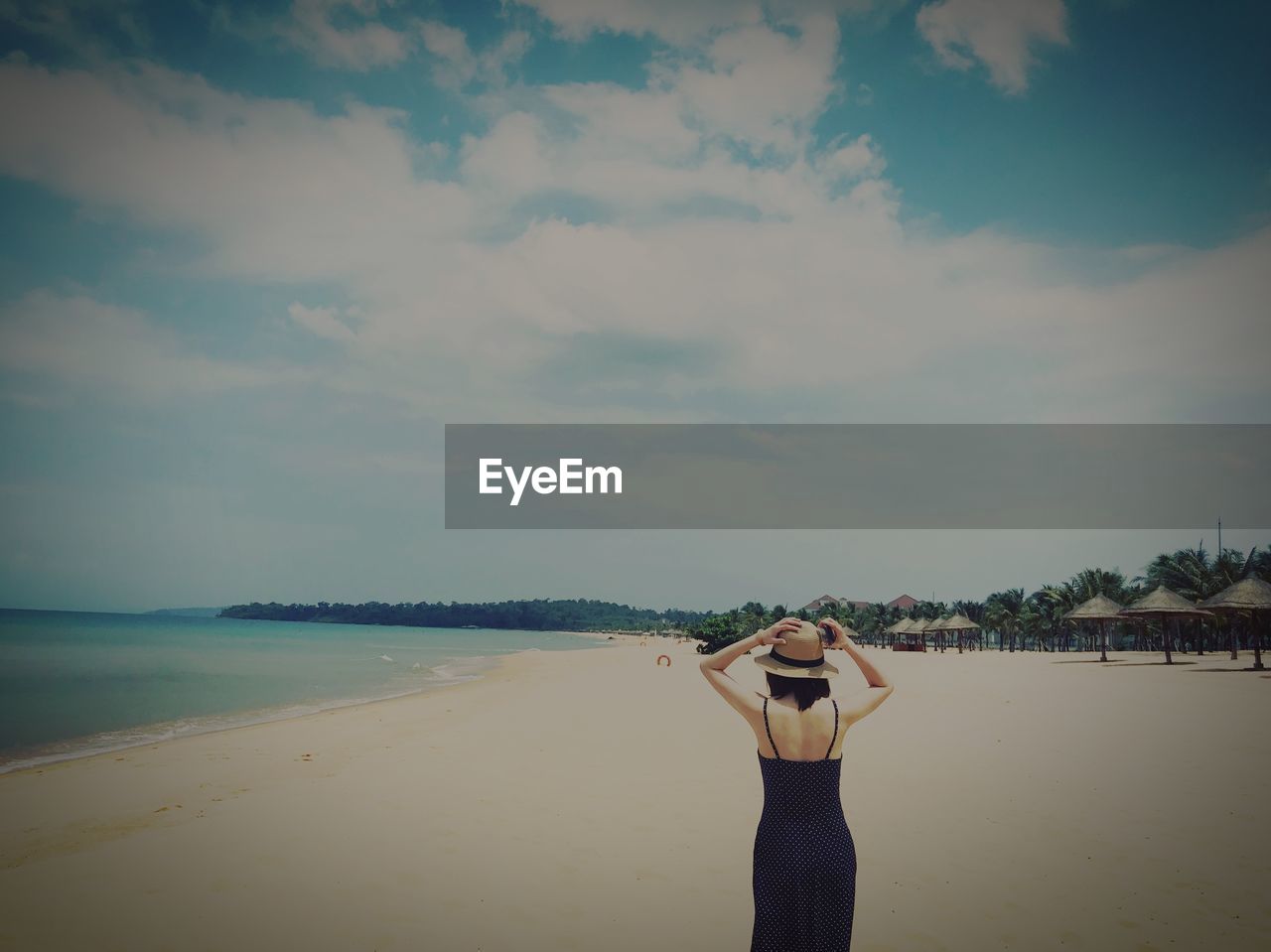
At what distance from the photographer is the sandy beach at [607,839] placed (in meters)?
5.21

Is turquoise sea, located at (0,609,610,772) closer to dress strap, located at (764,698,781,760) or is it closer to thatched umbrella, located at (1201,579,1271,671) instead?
dress strap, located at (764,698,781,760)

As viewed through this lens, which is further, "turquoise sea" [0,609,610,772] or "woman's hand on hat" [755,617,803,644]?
"turquoise sea" [0,609,610,772]

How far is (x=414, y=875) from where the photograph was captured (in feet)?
20.2

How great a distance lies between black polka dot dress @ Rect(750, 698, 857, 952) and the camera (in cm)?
301

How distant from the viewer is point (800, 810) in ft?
10.2

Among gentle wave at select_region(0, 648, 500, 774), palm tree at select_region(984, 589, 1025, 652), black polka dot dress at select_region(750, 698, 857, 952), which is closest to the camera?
black polka dot dress at select_region(750, 698, 857, 952)

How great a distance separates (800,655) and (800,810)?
2.18 feet

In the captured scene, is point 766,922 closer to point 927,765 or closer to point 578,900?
point 578,900

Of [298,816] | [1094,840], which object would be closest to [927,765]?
[1094,840]

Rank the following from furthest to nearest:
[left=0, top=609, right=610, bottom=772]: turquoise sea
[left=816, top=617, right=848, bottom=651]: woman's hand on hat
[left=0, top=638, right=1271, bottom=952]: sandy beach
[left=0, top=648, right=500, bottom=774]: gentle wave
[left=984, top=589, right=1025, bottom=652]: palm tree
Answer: [left=984, top=589, right=1025, bottom=652]: palm tree < [left=0, top=609, right=610, bottom=772]: turquoise sea < [left=0, top=648, right=500, bottom=774]: gentle wave < [left=0, top=638, right=1271, bottom=952]: sandy beach < [left=816, top=617, right=848, bottom=651]: woman's hand on hat

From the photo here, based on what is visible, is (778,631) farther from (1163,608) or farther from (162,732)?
(1163,608)

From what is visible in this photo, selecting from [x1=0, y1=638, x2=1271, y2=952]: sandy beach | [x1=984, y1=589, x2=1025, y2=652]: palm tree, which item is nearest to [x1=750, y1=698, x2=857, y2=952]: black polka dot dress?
[x1=0, y1=638, x2=1271, y2=952]: sandy beach

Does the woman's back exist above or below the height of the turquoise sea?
above

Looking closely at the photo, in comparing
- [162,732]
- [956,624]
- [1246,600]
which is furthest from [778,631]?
[956,624]
